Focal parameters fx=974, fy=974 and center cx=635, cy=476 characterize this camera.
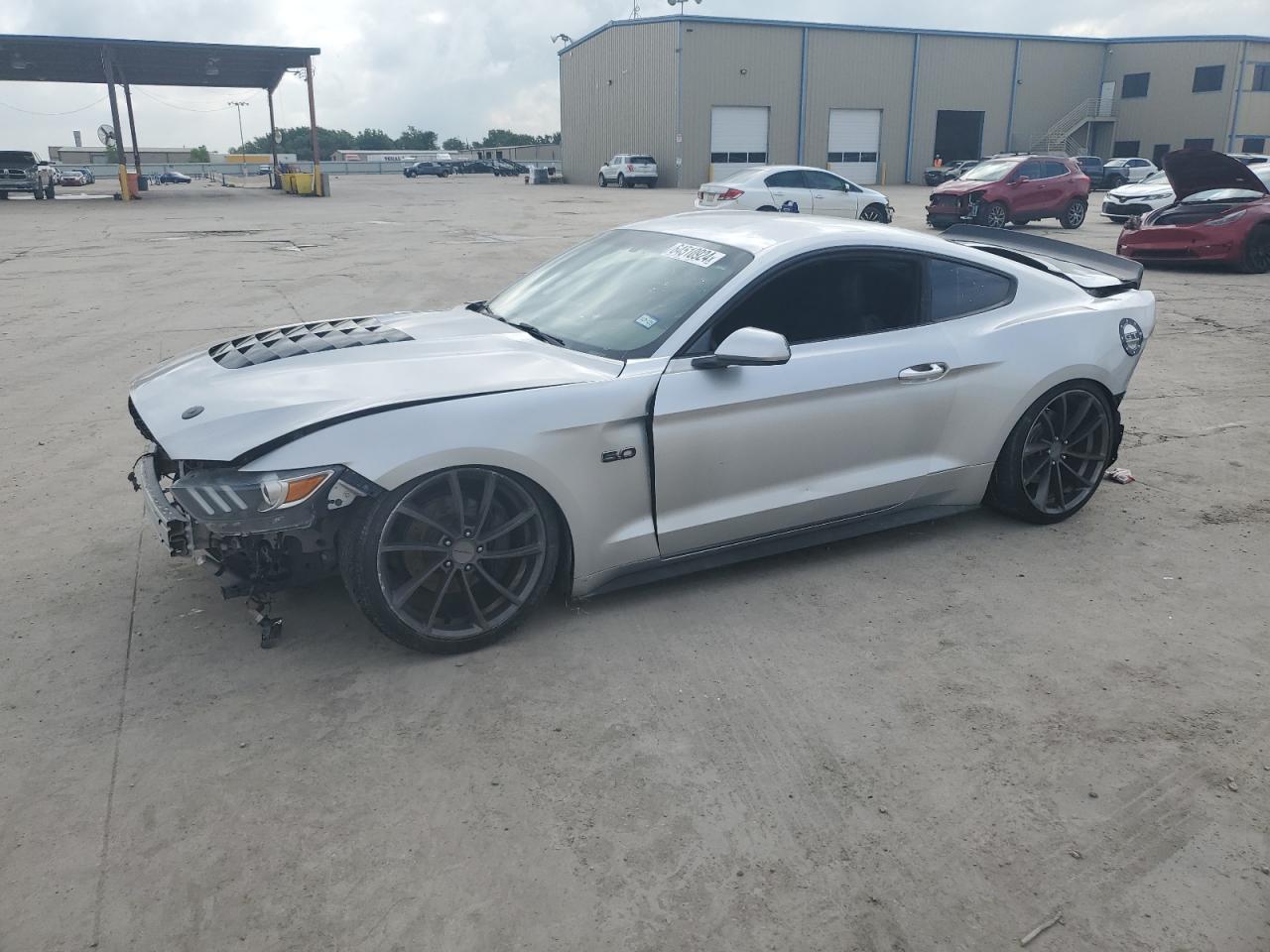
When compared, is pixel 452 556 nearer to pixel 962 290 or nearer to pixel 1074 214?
pixel 962 290

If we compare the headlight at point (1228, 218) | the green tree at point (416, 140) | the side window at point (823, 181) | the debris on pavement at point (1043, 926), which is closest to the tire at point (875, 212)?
the side window at point (823, 181)

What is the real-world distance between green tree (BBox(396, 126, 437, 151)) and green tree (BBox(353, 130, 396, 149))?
1.70m

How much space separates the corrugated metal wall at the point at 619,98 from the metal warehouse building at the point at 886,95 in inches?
4.1

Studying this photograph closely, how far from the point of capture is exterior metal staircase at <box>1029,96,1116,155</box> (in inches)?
2128

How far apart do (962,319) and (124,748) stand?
373cm

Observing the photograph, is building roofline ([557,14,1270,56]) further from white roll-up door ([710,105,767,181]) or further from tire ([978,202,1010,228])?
tire ([978,202,1010,228])

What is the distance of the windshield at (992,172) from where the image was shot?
70.1ft

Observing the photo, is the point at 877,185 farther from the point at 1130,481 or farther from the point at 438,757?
the point at 438,757

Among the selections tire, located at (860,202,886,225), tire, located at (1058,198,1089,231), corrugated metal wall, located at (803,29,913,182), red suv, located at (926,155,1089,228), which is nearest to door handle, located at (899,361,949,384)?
red suv, located at (926,155,1089,228)

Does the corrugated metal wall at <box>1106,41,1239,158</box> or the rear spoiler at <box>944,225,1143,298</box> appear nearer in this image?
the rear spoiler at <box>944,225,1143,298</box>

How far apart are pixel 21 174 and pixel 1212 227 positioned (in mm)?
39833

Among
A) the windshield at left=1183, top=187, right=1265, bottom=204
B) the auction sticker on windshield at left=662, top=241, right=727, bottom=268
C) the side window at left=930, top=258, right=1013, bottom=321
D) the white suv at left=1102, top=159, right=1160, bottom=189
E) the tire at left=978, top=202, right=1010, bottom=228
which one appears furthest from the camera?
the white suv at left=1102, top=159, right=1160, bottom=189

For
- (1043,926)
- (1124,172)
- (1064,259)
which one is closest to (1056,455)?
(1064,259)

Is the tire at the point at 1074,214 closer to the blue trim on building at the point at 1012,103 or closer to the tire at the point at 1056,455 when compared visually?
the tire at the point at 1056,455
